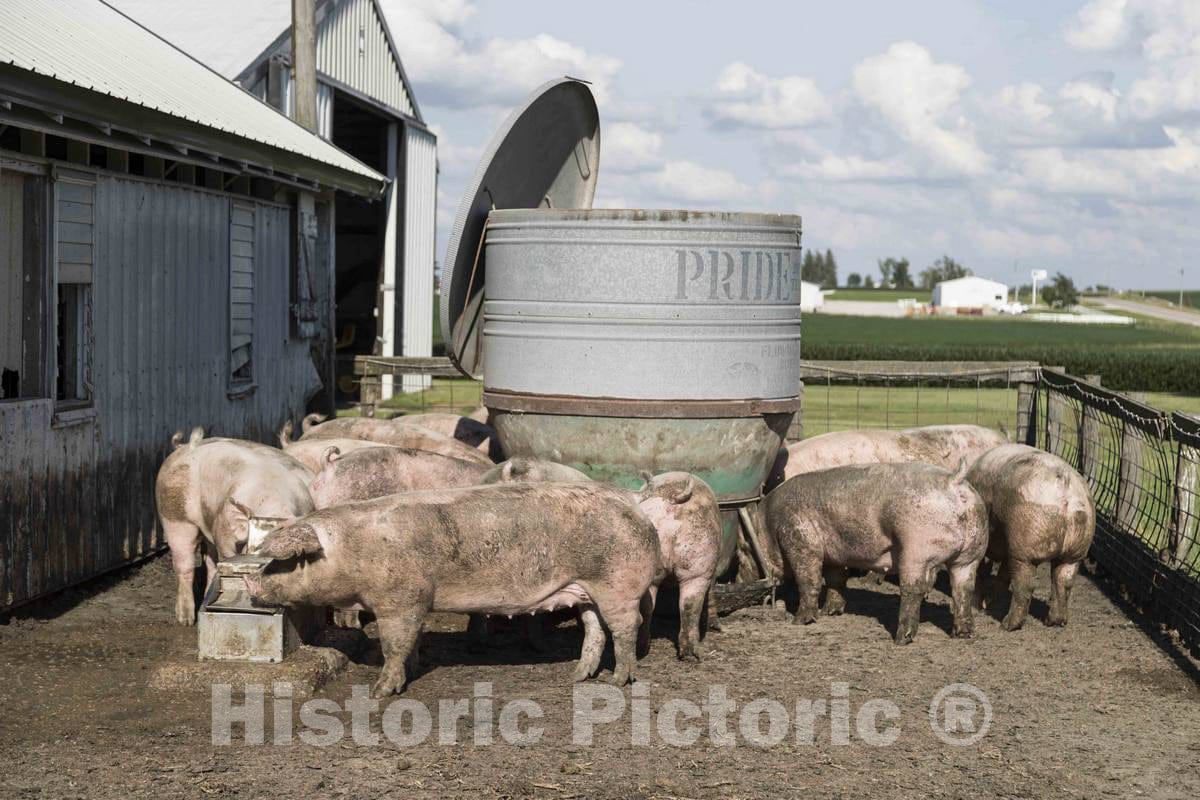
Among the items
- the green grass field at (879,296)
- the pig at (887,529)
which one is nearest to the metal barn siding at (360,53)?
the pig at (887,529)

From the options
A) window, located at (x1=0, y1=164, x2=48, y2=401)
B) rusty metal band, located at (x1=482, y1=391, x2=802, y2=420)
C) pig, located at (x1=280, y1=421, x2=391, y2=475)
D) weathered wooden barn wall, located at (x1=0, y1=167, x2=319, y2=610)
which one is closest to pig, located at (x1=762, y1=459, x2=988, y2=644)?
rusty metal band, located at (x1=482, y1=391, x2=802, y2=420)

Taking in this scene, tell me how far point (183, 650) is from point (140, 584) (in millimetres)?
2180

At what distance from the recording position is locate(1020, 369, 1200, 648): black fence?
9.05m

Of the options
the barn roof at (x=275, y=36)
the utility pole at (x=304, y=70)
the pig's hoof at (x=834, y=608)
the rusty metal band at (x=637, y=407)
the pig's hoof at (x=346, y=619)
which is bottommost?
the pig's hoof at (x=834, y=608)

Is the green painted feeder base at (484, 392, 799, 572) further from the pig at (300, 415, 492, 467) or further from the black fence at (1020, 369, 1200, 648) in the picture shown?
the black fence at (1020, 369, 1200, 648)

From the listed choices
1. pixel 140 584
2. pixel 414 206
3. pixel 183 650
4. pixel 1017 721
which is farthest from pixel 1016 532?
pixel 414 206

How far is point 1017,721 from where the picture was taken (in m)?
7.01

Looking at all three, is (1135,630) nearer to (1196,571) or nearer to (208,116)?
(1196,571)

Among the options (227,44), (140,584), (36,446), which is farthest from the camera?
(227,44)

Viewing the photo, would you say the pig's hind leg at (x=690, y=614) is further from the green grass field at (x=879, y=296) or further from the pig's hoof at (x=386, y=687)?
the green grass field at (x=879, y=296)

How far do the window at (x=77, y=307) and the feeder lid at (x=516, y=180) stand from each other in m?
2.42

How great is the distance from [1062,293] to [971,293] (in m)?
15.3

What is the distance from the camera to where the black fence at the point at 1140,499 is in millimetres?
9055

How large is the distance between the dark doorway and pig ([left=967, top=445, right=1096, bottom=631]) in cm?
1738
